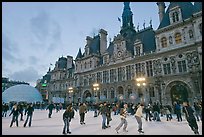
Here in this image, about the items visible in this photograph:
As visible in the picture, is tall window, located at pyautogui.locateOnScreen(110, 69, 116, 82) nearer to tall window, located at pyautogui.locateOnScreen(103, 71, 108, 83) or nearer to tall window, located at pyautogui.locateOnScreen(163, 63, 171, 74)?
tall window, located at pyautogui.locateOnScreen(103, 71, 108, 83)

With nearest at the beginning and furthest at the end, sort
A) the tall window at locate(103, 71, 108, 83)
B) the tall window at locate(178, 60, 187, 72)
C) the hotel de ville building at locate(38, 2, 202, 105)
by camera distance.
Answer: the hotel de ville building at locate(38, 2, 202, 105) → the tall window at locate(178, 60, 187, 72) → the tall window at locate(103, 71, 108, 83)

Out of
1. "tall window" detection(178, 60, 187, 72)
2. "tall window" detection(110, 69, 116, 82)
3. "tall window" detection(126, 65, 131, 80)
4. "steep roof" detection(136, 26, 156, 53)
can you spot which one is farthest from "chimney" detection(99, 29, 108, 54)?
"tall window" detection(178, 60, 187, 72)

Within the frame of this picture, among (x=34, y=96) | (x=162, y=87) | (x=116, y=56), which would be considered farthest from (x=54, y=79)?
(x=162, y=87)

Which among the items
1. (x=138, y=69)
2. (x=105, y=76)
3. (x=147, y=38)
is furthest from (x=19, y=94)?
(x=147, y=38)

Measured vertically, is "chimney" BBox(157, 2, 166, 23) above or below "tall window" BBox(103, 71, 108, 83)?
above

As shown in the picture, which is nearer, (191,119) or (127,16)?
(191,119)

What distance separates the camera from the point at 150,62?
31688 mm

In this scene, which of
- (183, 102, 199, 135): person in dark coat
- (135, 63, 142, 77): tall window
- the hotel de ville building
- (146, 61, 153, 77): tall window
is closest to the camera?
(183, 102, 199, 135): person in dark coat

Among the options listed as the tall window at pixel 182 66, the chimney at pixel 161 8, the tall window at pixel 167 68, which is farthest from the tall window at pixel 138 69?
the chimney at pixel 161 8

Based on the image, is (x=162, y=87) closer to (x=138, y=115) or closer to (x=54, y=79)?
(x=138, y=115)

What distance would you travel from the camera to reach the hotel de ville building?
86.2ft

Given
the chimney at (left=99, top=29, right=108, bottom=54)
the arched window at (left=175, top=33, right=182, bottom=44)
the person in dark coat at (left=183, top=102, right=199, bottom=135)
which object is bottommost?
the person in dark coat at (left=183, top=102, right=199, bottom=135)

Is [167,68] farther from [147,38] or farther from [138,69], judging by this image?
[147,38]

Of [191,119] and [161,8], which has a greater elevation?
[161,8]
